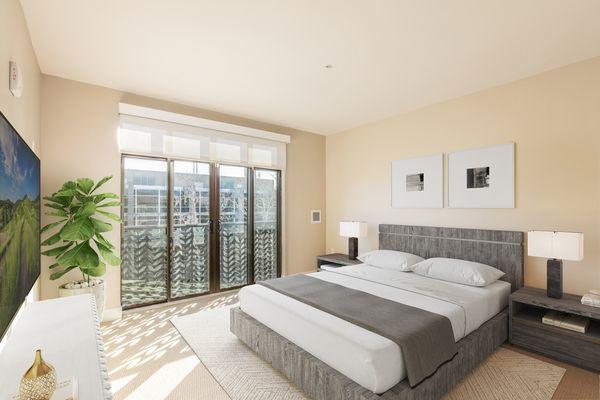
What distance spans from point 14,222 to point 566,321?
381 cm

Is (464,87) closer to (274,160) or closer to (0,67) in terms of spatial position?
(274,160)

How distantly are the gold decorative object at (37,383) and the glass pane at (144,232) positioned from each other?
2.96 meters

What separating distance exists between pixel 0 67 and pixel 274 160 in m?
3.48

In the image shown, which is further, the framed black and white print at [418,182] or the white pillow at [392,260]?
the framed black and white print at [418,182]

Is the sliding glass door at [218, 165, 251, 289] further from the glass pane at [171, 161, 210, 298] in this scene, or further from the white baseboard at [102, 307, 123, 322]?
the white baseboard at [102, 307, 123, 322]

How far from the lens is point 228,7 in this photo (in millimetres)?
2068

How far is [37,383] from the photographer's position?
3.14 ft

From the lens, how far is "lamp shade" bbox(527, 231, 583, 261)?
2.51 metres

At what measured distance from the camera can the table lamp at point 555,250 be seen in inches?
99.1

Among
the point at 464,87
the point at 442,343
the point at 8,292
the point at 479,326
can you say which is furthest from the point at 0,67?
the point at 464,87

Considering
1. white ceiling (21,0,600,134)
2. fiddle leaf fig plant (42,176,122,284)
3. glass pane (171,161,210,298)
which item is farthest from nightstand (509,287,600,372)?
fiddle leaf fig plant (42,176,122,284)

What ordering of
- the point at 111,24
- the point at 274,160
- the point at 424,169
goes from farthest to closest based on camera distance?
the point at 274,160
the point at 424,169
the point at 111,24

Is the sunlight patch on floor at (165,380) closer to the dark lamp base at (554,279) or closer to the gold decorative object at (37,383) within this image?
the gold decorative object at (37,383)

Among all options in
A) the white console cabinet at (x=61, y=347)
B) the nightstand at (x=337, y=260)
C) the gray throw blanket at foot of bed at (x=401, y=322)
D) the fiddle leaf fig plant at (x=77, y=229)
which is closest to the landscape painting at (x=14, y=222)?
the white console cabinet at (x=61, y=347)
